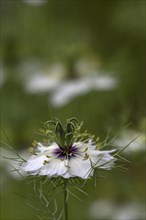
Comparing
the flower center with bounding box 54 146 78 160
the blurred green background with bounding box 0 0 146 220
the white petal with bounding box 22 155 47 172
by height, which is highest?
the blurred green background with bounding box 0 0 146 220

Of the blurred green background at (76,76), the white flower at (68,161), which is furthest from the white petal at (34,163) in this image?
the blurred green background at (76,76)

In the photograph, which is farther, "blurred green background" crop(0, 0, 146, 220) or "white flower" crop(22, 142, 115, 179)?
"blurred green background" crop(0, 0, 146, 220)

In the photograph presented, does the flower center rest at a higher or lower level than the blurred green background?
lower

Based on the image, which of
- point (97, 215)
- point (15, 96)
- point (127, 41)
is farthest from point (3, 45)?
point (97, 215)

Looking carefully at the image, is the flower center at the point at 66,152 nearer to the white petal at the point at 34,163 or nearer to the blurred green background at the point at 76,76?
the white petal at the point at 34,163

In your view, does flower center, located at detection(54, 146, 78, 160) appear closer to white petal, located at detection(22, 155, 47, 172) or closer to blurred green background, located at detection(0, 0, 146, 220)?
white petal, located at detection(22, 155, 47, 172)

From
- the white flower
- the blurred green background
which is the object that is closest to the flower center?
the white flower

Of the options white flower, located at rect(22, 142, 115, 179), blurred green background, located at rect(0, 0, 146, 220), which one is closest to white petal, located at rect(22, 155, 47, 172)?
white flower, located at rect(22, 142, 115, 179)

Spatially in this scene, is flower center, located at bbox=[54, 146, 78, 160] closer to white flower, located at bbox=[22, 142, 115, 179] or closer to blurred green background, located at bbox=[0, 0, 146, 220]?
white flower, located at bbox=[22, 142, 115, 179]
